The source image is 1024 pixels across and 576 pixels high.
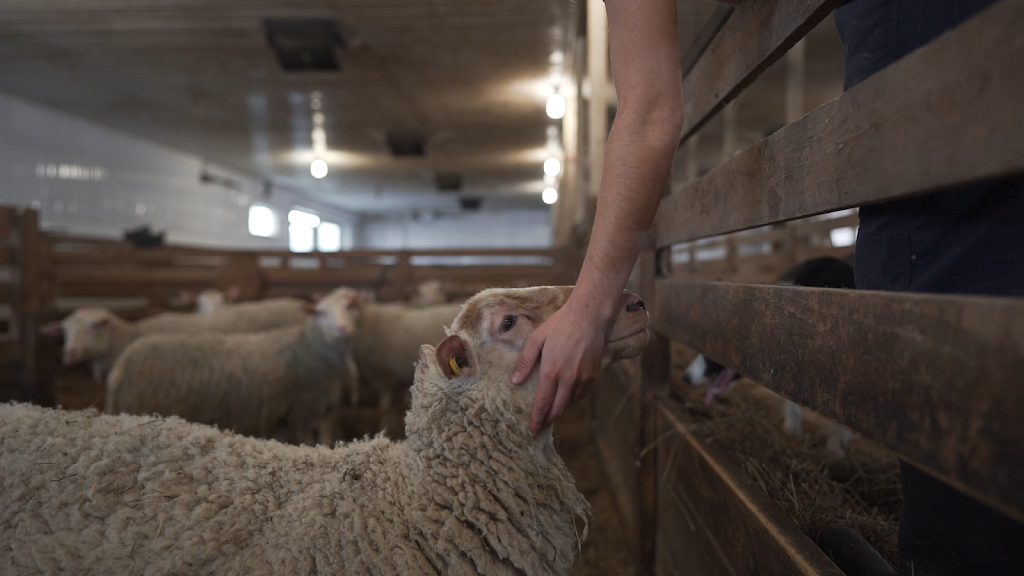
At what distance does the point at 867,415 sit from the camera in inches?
31.6

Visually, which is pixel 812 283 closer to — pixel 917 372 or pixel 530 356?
pixel 530 356

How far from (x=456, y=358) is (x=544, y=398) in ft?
0.94

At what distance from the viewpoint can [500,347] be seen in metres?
1.42

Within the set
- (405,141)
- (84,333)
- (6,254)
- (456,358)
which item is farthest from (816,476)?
(405,141)

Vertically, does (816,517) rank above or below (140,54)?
below

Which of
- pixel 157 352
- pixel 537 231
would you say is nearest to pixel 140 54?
pixel 157 352

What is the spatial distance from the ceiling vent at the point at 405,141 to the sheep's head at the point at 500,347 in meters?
13.0

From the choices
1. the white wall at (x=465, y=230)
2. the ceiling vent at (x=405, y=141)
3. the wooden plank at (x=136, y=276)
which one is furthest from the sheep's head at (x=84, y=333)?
the white wall at (x=465, y=230)

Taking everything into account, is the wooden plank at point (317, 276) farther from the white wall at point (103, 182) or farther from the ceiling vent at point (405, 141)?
the ceiling vent at point (405, 141)

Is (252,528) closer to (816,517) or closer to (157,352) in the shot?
(816,517)

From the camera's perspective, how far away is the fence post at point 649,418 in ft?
7.61

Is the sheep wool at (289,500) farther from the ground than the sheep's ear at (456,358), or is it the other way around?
the sheep's ear at (456,358)

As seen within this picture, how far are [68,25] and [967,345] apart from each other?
10069mm

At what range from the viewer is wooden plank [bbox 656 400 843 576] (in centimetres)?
115
